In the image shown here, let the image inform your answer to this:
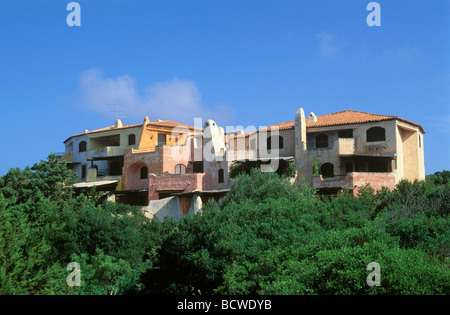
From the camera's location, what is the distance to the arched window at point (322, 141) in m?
43.2

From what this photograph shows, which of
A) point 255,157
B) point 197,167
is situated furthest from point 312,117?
point 197,167

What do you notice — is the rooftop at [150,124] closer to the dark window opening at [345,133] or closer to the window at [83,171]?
→ the window at [83,171]

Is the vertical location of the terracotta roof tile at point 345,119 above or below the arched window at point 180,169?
above

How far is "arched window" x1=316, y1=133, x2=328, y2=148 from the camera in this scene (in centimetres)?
4316

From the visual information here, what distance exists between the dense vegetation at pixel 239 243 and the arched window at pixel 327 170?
4.54 meters

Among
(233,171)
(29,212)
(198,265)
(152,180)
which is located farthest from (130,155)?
(198,265)

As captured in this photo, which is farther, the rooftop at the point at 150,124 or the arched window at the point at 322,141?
the rooftop at the point at 150,124

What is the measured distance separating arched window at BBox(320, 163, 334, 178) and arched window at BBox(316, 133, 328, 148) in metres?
3.06

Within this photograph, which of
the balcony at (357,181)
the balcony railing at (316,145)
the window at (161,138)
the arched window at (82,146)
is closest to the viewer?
the balcony at (357,181)

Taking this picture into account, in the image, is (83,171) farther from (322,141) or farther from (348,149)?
(348,149)

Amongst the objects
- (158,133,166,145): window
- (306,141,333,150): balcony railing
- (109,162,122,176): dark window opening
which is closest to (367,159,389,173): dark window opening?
(306,141,333,150): balcony railing

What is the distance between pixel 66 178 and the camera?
134ft

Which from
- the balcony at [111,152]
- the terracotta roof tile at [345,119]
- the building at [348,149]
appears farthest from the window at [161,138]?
the terracotta roof tile at [345,119]
